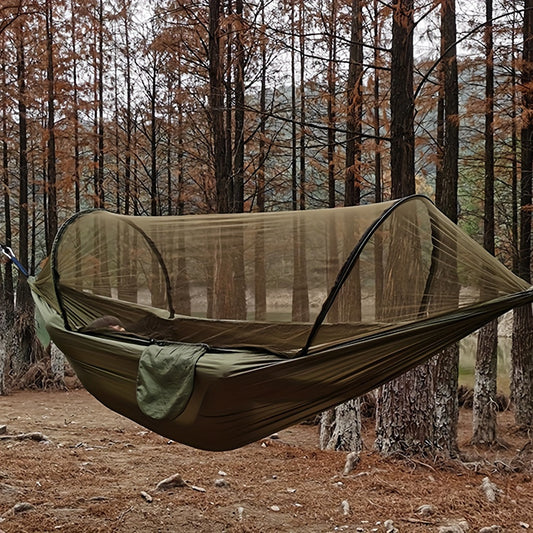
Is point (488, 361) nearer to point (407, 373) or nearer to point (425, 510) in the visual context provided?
point (407, 373)

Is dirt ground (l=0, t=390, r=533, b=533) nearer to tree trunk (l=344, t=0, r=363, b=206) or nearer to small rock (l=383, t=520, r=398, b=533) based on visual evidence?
small rock (l=383, t=520, r=398, b=533)

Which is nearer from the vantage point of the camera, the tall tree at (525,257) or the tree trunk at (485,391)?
the tall tree at (525,257)

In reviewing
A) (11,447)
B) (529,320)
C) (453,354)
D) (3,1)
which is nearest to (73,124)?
(3,1)

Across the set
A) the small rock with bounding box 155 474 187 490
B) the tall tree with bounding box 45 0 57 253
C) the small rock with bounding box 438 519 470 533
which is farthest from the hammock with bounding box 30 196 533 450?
the tall tree with bounding box 45 0 57 253

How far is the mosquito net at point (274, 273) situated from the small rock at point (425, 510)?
3.14 ft

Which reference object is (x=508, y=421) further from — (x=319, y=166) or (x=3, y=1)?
(x=3, y=1)

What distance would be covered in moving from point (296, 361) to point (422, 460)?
78.2 inches

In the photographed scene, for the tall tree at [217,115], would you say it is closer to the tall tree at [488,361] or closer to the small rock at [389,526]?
the small rock at [389,526]

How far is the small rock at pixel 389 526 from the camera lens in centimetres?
257

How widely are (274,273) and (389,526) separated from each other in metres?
1.21

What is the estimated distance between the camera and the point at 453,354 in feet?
18.4

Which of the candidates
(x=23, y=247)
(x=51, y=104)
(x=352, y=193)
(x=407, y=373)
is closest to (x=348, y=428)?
(x=407, y=373)

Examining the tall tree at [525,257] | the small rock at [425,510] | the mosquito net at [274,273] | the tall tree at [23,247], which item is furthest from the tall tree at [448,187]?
the tall tree at [23,247]

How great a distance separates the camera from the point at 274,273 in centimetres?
274
